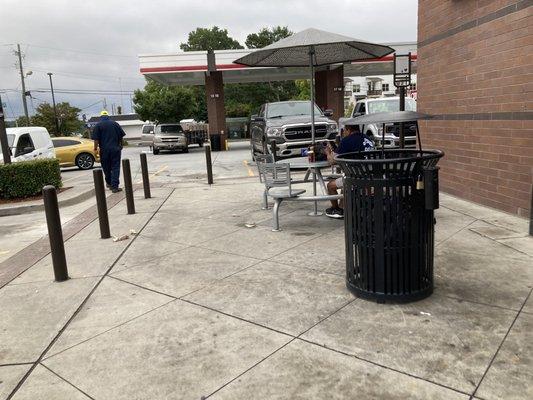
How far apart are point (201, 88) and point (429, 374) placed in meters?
64.6

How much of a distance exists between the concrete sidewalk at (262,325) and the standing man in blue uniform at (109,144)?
4.87 m

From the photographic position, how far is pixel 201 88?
64438 mm

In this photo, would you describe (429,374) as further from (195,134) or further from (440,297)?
(195,134)

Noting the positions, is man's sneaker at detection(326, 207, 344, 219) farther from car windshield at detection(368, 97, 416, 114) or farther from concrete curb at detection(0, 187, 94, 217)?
car windshield at detection(368, 97, 416, 114)

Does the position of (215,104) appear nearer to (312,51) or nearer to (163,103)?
(312,51)

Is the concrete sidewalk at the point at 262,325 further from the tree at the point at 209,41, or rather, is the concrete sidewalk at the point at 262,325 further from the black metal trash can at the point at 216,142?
the tree at the point at 209,41

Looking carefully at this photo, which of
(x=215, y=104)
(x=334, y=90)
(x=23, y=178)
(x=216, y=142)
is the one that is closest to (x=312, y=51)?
(x=23, y=178)

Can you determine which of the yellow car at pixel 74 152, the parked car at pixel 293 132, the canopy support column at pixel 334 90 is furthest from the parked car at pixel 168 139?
the parked car at pixel 293 132

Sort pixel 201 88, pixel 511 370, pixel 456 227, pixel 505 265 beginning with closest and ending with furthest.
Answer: pixel 511 370, pixel 505 265, pixel 456 227, pixel 201 88

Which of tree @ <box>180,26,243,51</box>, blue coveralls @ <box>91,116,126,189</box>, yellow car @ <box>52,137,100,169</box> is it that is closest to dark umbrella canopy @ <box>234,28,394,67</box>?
blue coveralls @ <box>91,116,126,189</box>

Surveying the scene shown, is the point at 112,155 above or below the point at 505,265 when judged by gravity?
above

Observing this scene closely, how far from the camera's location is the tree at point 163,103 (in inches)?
1941

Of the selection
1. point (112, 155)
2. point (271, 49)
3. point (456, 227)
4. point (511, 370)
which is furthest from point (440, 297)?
point (112, 155)

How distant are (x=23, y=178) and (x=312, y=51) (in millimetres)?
6983
